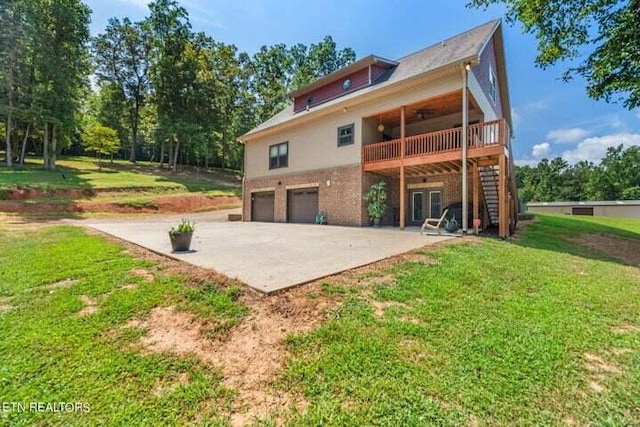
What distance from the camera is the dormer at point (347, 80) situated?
49.3ft

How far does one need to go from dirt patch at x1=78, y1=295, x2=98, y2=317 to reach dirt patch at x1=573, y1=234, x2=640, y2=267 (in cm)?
1093

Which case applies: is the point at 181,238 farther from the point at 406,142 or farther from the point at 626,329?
the point at 406,142

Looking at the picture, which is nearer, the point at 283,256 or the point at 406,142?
the point at 283,256

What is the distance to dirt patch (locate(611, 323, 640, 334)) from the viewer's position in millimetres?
3592

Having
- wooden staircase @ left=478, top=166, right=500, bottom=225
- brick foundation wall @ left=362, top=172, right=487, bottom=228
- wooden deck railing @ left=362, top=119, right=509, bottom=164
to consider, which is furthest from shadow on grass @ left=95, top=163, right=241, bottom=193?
wooden staircase @ left=478, top=166, right=500, bottom=225

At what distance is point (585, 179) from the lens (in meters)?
58.3

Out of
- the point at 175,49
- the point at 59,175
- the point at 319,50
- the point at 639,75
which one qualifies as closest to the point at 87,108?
the point at 175,49

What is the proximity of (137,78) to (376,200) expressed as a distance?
130 ft

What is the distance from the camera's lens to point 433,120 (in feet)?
46.5

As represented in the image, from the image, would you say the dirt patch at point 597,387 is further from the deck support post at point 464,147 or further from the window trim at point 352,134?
the window trim at point 352,134


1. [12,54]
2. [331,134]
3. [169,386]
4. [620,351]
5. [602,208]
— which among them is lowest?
[169,386]

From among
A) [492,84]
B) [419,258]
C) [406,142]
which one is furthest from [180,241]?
[492,84]

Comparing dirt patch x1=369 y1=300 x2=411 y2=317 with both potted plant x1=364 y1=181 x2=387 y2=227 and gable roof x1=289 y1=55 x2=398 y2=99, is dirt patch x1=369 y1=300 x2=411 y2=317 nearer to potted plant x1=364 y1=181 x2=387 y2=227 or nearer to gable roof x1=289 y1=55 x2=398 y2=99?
potted plant x1=364 y1=181 x2=387 y2=227

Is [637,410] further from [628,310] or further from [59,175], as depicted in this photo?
[59,175]
